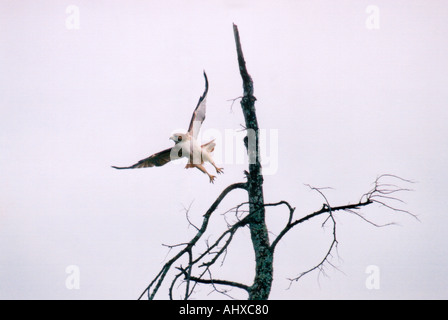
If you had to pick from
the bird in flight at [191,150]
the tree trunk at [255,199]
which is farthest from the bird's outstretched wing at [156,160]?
the tree trunk at [255,199]

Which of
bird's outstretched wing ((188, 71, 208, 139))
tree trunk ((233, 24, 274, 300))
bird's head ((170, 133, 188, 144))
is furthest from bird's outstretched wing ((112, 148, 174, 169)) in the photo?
tree trunk ((233, 24, 274, 300))

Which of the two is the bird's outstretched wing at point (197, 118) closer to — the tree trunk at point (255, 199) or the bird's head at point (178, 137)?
the bird's head at point (178, 137)

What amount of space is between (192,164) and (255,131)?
1.02 meters

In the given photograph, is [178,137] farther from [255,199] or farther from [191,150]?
[255,199]

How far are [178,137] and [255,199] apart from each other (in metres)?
1.27

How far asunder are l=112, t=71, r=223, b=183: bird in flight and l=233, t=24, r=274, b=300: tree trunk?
2.09 feet

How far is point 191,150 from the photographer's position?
6672 mm

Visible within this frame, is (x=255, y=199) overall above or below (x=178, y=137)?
below

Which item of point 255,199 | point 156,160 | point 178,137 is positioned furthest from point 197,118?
point 255,199

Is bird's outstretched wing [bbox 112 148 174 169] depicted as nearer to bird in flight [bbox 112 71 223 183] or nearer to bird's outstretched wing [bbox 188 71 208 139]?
bird in flight [bbox 112 71 223 183]

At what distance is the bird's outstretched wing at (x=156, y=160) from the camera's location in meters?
6.74

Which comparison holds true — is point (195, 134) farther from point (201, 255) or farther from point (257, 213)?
point (201, 255)
